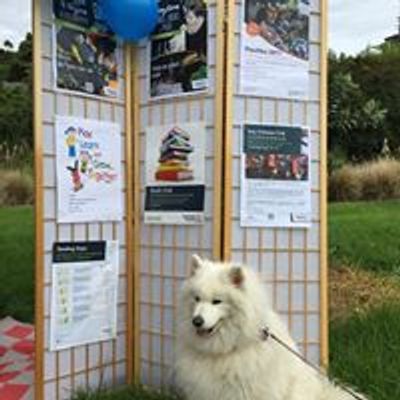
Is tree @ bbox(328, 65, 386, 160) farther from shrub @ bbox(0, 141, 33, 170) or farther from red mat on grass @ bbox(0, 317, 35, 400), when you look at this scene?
red mat on grass @ bbox(0, 317, 35, 400)

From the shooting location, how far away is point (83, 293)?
4215 millimetres

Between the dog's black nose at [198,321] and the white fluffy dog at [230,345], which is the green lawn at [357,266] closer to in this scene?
the white fluffy dog at [230,345]

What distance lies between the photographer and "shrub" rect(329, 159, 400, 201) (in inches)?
440

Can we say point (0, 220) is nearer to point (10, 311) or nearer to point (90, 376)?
point (10, 311)

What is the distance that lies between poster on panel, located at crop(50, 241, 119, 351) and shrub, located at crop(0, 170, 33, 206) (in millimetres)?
6804

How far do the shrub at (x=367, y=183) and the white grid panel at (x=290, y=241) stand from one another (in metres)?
7.26

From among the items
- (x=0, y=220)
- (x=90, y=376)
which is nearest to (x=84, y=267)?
(x=90, y=376)

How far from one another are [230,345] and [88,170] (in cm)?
147

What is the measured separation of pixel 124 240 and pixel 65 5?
1526 mm

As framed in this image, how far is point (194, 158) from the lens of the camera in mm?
4176

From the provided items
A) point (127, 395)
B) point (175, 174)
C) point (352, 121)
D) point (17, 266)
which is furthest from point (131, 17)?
point (352, 121)

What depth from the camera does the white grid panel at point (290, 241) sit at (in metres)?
4.10

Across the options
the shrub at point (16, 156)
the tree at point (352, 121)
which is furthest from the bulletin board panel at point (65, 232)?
the tree at point (352, 121)

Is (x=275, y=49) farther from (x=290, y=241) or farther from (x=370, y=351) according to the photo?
(x=370, y=351)
